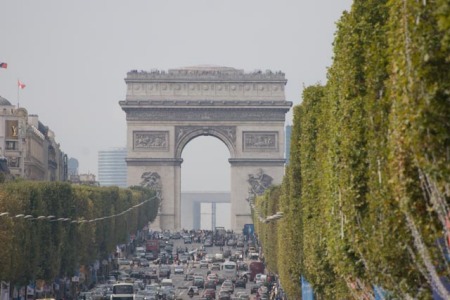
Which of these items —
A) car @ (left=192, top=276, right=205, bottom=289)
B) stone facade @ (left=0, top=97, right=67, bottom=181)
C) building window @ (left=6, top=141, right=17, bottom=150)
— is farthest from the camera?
building window @ (left=6, top=141, right=17, bottom=150)

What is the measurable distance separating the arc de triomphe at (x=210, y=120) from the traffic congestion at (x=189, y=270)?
7284 millimetres

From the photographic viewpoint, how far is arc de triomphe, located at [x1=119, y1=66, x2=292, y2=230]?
16125 cm

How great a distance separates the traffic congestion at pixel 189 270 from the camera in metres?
83.0

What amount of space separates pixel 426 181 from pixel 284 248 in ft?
150

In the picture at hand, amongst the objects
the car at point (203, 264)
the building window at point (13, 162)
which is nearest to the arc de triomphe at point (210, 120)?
the building window at point (13, 162)

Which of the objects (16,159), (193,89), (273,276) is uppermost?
(193,89)

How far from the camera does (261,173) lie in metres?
161

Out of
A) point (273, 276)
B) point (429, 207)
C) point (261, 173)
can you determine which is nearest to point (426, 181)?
point (429, 207)

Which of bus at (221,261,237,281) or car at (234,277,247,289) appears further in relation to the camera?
bus at (221,261,237,281)

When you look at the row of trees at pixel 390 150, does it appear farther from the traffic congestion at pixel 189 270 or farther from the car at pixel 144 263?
the car at pixel 144 263

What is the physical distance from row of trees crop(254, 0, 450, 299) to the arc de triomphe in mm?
120626

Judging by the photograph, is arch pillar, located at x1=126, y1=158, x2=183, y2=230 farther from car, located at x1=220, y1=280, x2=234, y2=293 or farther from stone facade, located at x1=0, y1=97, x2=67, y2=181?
car, located at x1=220, y1=280, x2=234, y2=293

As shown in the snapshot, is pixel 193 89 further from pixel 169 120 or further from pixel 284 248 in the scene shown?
pixel 284 248

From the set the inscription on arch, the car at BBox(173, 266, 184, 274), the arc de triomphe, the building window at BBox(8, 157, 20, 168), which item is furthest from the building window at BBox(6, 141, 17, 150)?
the inscription on arch
